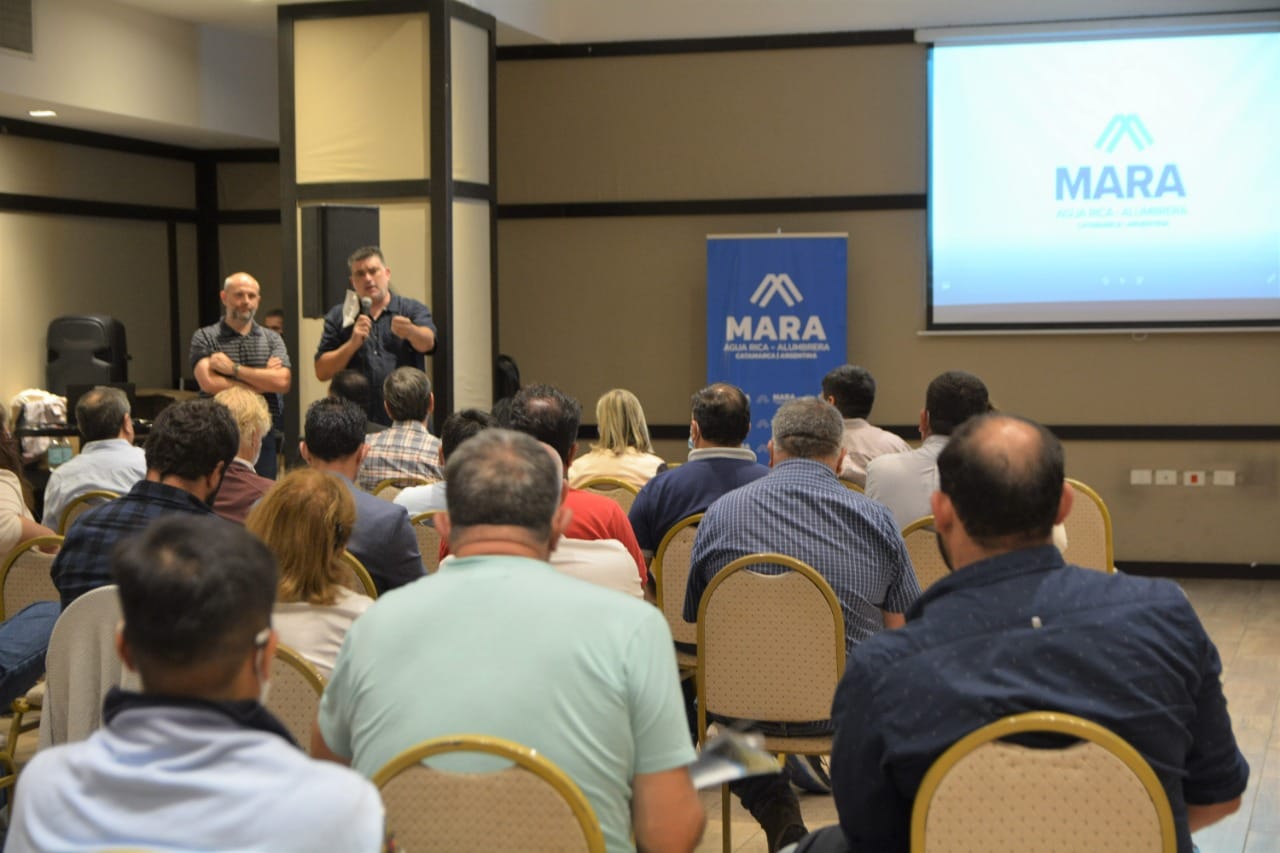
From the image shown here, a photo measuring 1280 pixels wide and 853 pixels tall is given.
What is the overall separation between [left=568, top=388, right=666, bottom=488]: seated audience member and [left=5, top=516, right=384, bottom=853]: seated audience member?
3.54 metres

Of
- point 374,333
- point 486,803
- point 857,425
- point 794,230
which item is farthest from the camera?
point 794,230

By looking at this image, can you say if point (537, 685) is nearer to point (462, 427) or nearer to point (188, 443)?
point (188, 443)

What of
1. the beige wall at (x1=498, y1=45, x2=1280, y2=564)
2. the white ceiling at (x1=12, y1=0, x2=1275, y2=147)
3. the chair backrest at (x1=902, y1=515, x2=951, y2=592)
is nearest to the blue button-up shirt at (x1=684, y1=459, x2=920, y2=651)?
the chair backrest at (x1=902, y1=515, x2=951, y2=592)

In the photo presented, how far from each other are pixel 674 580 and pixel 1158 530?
5190 millimetres

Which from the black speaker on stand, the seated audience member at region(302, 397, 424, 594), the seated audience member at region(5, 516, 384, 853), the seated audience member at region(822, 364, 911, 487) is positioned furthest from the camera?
the black speaker on stand

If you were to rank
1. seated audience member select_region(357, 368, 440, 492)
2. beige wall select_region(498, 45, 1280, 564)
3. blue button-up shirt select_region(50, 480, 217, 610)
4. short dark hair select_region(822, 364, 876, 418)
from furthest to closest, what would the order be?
beige wall select_region(498, 45, 1280, 564) < short dark hair select_region(822, 364, 876, 418) < seated audience member select_region(357, 368, 440, 492) < blue button-up shirt select_region(50, 480, 217, 610)

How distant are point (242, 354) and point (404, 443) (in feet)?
7.66

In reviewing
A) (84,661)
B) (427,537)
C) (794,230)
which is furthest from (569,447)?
(794,230)

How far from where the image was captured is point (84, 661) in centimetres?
283

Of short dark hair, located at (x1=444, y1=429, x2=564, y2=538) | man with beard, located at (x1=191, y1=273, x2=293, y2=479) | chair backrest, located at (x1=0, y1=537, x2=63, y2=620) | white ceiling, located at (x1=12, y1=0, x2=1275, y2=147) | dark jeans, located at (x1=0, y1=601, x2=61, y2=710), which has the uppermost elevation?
white ceiling, located at (x1=12, y1=0, x2=1275, y2=147)

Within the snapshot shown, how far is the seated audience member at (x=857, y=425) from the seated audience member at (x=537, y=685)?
3697 millimetres

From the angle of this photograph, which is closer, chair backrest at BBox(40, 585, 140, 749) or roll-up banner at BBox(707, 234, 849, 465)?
chair backrest at BBox(40, 585, 140, 749)

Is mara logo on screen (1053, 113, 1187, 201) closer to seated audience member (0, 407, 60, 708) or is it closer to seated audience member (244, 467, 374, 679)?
seated audience member (0, 407, 60, 708)

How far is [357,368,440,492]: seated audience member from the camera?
17.4 ft
